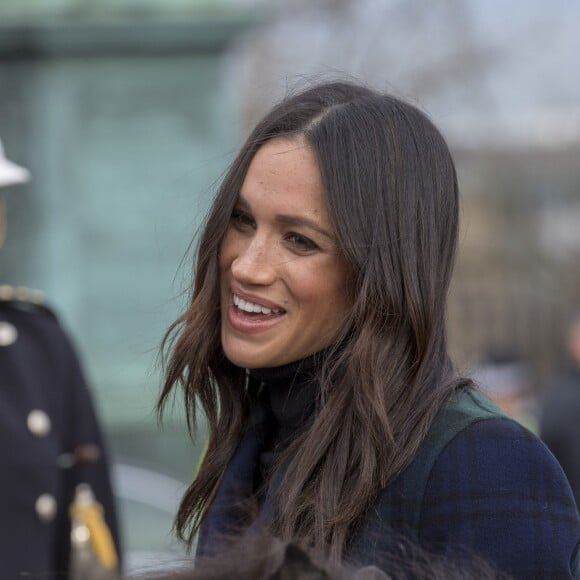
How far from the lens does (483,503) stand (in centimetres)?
209

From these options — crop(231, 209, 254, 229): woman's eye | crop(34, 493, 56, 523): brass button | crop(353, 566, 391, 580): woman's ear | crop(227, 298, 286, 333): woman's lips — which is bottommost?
crop(34, 493, 56, 523): brass button

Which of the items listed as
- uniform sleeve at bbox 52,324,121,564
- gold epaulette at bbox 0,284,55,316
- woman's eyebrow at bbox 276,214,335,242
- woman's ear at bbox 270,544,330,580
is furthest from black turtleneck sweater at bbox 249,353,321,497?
gold epaulette at bbox 0,284,55,316

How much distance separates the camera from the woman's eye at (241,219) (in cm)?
235

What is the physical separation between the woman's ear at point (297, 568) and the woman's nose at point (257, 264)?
86 centimetres

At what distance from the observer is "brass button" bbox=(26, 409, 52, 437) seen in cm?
392

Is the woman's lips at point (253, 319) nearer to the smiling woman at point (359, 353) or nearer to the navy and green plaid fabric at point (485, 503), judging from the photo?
the smiling woman at point (359, 353)

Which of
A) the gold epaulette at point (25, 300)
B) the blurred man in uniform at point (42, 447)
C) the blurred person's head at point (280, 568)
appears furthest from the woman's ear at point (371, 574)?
the gold epaulette at point (25, 300)

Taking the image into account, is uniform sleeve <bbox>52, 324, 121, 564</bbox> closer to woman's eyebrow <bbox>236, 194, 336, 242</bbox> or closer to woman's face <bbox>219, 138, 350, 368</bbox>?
woman's face <bbox>219, 138, 350, 368</bbox>

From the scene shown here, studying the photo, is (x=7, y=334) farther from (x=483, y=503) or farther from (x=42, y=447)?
(x=483, y=503)

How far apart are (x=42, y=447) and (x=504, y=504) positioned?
82.4 inches

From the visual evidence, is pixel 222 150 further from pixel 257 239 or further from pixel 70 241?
pixel 257 239

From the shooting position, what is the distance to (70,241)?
21.8 feet

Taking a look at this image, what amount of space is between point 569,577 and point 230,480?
0.63 m

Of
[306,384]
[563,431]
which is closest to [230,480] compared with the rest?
[306,384]
